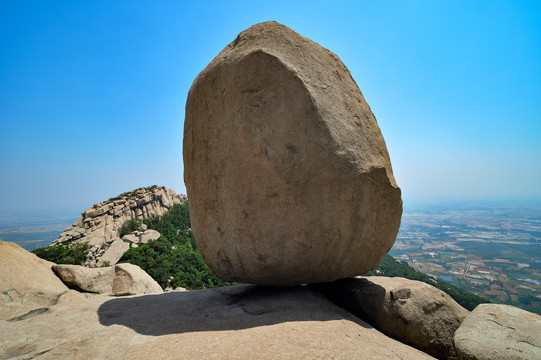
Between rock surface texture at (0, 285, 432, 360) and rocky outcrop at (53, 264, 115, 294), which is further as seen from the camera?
rocky outcrop at (53, 264, 115, 294)

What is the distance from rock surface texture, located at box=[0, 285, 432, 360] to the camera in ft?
9.32

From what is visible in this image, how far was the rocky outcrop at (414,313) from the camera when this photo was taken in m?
4.00

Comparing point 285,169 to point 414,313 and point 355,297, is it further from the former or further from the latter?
point 414,313

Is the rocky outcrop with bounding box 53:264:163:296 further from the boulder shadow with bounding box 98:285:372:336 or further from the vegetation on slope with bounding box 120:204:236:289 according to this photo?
the vegetation on slope with bounding box 120:204:236:289

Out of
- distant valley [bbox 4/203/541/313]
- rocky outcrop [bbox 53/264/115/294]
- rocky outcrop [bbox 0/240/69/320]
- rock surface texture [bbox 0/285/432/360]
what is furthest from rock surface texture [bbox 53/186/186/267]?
rock surface texture [bbox 0/285/432/360]

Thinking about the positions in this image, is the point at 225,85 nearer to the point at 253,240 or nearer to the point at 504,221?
the point at 253,240

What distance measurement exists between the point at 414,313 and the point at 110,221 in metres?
29.7

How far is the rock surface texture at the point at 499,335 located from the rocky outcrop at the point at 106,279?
6839 millimetres

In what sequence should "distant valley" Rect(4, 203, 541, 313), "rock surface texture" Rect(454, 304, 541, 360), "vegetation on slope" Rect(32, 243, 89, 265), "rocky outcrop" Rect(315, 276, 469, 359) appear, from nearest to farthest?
"rock surface texture" Rect(454, 304, 541, 360) < "rocky outcrop" Rect(315, 276, 469, 359) < "vegetation on slope" Rect(32, 243, 89, 265) < "distant valley" Rect(4, 203, 541, 313)

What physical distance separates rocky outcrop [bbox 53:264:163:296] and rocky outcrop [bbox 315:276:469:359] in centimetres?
561

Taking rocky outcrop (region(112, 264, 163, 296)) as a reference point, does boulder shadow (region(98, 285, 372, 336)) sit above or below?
above

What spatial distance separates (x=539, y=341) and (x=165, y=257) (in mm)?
22282

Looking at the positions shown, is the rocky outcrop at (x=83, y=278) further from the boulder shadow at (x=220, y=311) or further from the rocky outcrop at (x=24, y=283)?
the boulder shadow at (x=220, y=311)

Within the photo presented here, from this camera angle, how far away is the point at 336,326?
3.55 metres
